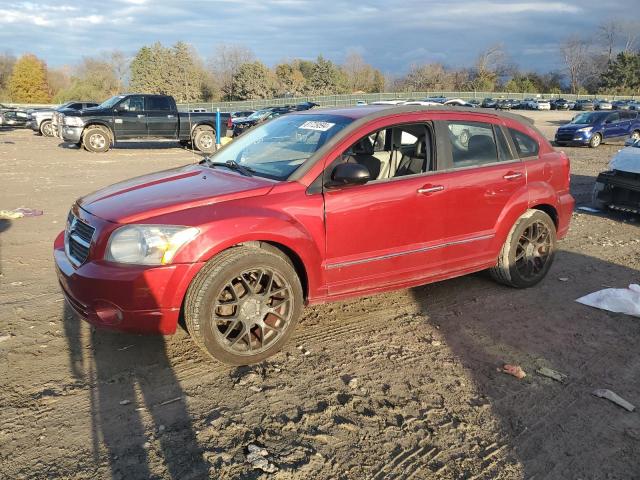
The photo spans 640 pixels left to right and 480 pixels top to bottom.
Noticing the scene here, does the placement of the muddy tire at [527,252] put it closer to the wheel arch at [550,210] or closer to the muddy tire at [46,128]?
the wheel arch at [550,210]

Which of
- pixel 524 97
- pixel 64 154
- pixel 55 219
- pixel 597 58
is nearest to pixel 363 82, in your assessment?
pixel 524 97

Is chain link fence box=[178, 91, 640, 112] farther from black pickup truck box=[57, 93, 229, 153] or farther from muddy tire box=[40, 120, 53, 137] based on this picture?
black pickup truck box=[57, 93, 229, 153]

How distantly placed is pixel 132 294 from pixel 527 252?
367 cm

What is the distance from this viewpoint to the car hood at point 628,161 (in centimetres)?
789

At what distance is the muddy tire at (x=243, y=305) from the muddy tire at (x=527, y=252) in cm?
227

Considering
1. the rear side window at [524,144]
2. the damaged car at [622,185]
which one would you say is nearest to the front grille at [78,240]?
the rear side window at [524,144]

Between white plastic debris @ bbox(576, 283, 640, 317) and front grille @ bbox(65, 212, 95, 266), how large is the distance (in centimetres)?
422

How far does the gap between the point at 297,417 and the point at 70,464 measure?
1198 millimetres

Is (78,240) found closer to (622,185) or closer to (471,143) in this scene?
(471,143)

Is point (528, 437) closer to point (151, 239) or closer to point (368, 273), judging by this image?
point (368, 273)

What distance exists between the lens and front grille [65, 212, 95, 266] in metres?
3.49

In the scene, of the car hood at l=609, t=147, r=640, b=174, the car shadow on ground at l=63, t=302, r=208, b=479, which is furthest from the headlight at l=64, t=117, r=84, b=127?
the car hood at l=609, t=147, r=640, b=174

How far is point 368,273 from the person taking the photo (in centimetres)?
406

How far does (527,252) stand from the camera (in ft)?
16.7
